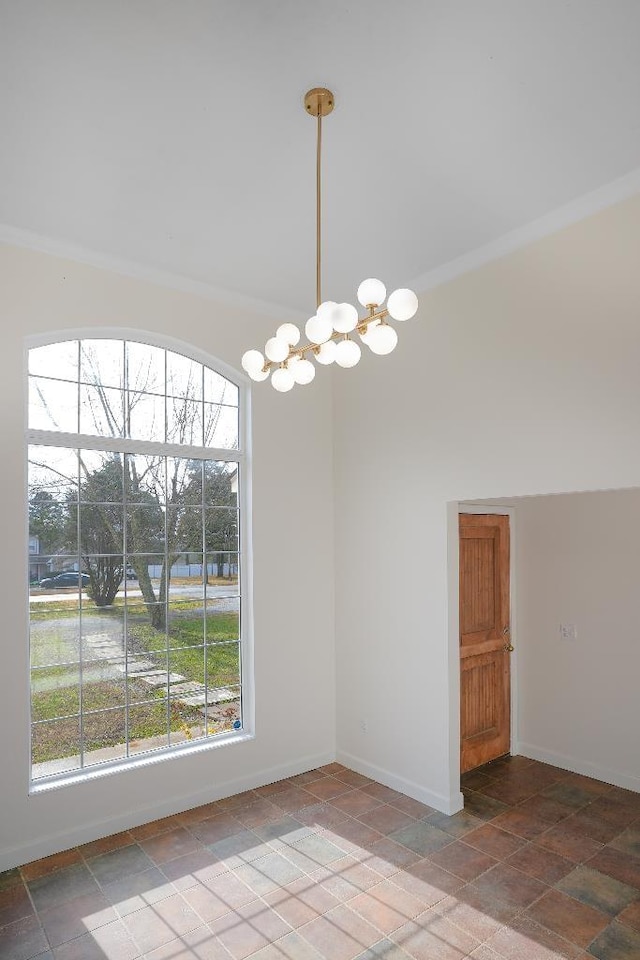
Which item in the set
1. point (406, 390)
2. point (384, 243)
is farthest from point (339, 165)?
point (406, 390)

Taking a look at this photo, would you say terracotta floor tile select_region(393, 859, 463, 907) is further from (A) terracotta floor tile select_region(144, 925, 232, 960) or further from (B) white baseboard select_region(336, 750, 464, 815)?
(A) terracotta floor tile select_region(144, 925, 232, 960)

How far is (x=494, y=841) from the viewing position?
11.9 ft

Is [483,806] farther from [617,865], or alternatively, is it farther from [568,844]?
[617,865]

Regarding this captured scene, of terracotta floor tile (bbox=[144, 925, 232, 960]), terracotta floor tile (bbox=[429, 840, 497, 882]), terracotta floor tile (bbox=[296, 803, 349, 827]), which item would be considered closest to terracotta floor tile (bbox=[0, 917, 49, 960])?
terracotta floor tile (bbox=[144, 925, 232, 960])

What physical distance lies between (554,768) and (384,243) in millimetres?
3979

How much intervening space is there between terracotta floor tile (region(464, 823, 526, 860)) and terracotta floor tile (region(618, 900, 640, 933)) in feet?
2.16

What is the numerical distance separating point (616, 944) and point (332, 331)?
115 inches

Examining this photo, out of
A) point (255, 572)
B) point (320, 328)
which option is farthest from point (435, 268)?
point (255, 572)

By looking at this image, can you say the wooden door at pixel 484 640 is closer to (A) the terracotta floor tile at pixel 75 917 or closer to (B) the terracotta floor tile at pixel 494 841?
(B) the terracotta floor tile at pixel 494 841

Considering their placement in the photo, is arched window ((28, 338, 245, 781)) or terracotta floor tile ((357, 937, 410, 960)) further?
arched window ((28, 338, 245, 781))

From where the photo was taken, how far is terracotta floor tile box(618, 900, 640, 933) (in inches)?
112

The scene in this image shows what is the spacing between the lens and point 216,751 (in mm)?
4270

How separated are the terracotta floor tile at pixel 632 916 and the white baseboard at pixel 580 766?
4.47ft

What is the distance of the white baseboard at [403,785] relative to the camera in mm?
4012
